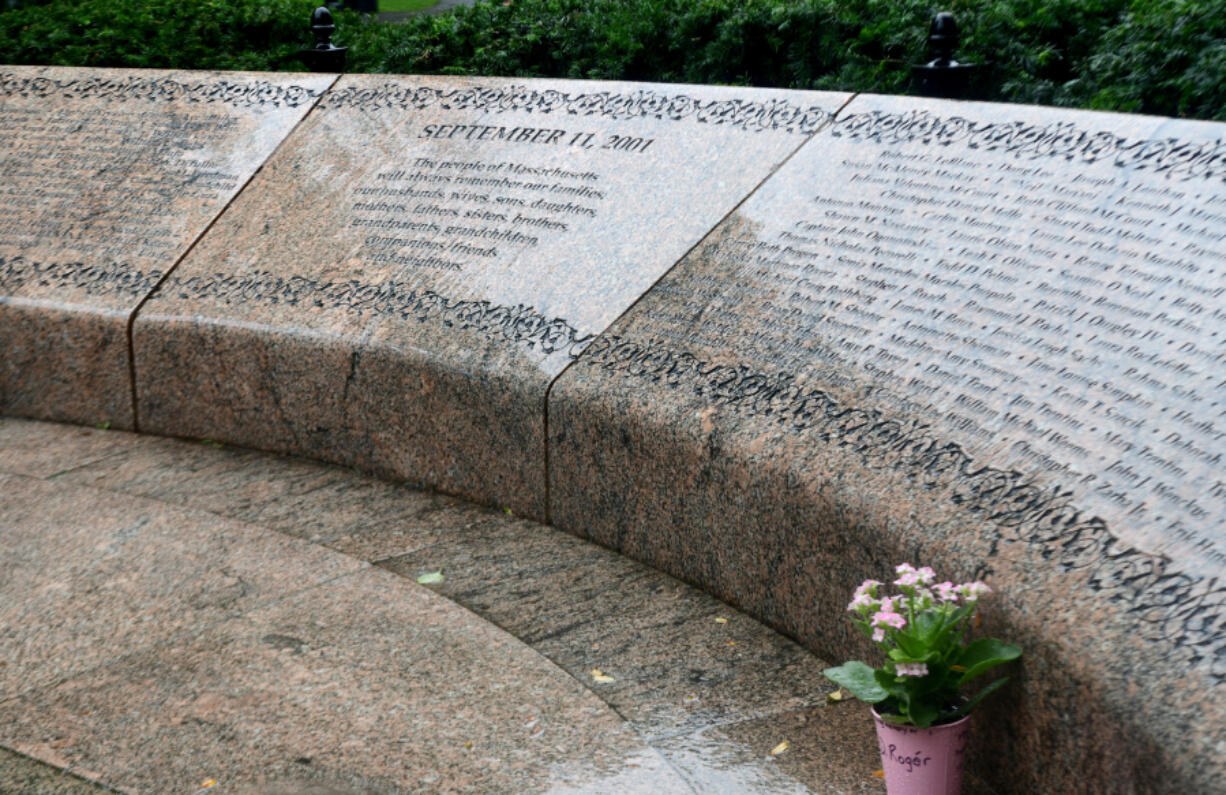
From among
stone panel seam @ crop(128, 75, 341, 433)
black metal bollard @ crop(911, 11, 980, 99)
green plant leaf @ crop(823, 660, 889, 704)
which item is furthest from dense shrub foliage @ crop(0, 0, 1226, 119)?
green plant leaf @ crop(823, 660, 889, 704)

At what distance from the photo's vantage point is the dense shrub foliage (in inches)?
168

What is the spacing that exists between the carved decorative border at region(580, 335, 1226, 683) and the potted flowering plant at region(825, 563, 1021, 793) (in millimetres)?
213

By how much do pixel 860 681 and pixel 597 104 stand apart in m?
3.00

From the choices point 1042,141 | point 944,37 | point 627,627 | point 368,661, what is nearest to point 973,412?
point 1042,141

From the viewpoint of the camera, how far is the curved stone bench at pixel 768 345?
262cm

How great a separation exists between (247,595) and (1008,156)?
2.52 meters

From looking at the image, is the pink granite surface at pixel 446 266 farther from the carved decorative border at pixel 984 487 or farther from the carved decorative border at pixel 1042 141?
the carved decorative border at pixel 984 487

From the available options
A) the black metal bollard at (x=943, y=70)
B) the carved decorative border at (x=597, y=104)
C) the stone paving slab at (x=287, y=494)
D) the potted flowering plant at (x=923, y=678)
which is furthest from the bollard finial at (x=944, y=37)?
the potted flowering plant at (x=923, y=678)

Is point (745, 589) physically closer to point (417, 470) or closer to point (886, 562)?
point (886, 562)

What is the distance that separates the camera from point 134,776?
2842mm

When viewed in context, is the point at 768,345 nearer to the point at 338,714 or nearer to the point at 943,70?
the point at 943,70

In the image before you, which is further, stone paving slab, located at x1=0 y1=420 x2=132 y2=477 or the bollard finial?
stone paving slab, located at x1=0 y1=420 x2=132 y2=477

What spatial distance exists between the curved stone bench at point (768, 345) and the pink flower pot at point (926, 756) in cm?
16

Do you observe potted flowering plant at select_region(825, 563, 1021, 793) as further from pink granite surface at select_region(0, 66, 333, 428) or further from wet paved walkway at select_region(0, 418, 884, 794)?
pink granite surface at select_region(0, 66, 333, 428)
